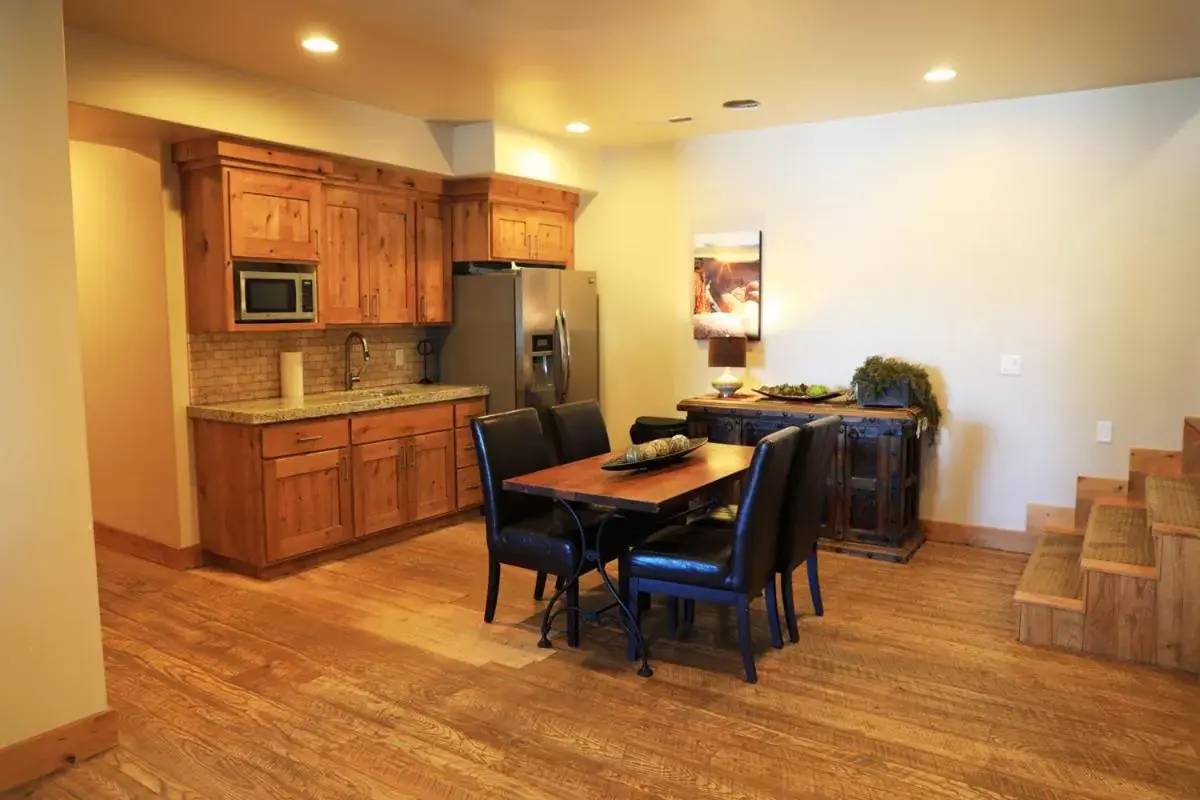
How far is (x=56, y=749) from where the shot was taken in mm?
2754

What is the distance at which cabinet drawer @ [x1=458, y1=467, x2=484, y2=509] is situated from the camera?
227 inches

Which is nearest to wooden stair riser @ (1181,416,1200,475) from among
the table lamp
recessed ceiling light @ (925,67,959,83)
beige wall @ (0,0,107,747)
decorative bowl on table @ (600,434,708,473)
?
recessed ceiling light @ (925,67,959,83)

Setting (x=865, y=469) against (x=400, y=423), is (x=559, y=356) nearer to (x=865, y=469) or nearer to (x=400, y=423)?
(x=400, y=423)

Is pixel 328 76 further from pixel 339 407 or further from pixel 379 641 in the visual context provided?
pixel 379 641

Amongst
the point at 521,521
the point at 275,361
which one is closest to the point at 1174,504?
the point at 521,521

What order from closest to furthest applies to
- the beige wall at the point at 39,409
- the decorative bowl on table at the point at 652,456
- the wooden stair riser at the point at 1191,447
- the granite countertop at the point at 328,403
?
the beige wall at the point at 39,409 < the decorative bowl on table at the point at 652,456 < the wooden stair riser at the point at 1191,447 < the granite countertop at the point at 328,403

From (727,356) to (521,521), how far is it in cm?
228

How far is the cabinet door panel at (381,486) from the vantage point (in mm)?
5051

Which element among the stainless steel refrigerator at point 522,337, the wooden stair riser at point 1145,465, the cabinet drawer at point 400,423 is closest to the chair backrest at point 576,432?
the cabinet drawer at point 400,423

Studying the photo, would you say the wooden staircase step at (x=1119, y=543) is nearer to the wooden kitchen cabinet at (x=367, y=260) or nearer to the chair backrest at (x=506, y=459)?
the chair backrest at (x=506, y=459)

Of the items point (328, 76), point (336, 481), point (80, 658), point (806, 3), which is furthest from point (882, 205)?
point (80, 658)

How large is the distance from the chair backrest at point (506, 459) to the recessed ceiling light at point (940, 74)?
264 centimetres

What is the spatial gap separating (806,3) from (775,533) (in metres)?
2.09

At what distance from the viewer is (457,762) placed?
9.09 ft
